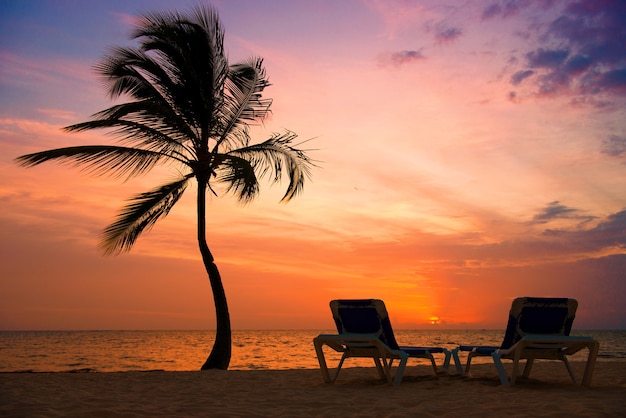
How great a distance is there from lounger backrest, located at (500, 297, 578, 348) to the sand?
0.66 metres

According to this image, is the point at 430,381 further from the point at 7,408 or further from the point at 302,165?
the point at 302,165

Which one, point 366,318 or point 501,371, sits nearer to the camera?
point 501,371

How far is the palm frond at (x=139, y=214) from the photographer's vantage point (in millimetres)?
11688

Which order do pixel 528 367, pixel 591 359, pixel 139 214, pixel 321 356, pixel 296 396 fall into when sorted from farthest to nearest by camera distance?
pixel 139 214 < pixel 528 367 < pixel 321 356 < pixel 591 359 < pixel 296 396

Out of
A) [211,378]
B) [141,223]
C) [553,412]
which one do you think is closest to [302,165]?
[141,223]

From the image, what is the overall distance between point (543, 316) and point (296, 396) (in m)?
3.14

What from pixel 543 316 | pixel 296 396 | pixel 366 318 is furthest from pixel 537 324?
pixel 296 396

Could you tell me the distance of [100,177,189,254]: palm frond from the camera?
460 inches

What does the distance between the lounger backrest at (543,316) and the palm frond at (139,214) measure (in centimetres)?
745

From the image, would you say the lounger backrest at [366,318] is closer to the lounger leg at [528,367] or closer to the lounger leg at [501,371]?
the lounger leg at [501,371]

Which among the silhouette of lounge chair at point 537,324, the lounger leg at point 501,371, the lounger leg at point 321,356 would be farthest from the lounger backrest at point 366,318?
the silhouette of lounge chair at point 537,324

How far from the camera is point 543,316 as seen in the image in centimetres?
723

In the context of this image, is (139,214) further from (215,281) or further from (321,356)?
(321,356)

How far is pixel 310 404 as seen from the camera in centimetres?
574
